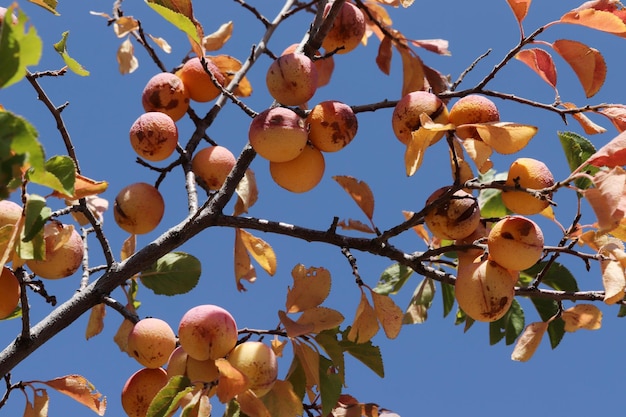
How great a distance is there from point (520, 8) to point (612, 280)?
70 cm

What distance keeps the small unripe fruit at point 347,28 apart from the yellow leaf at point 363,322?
2.42 feet

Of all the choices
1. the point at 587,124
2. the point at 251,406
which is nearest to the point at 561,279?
the point at 587,124

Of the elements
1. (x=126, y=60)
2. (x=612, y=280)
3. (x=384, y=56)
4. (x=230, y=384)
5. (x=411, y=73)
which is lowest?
(x=612, y=280)

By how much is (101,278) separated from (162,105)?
523 millimetres

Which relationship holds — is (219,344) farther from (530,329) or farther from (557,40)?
(557,40)

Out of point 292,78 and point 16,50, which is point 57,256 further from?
point 16,50

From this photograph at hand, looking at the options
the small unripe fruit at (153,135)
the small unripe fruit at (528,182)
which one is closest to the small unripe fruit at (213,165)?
the small unripe fruit at (153,135)

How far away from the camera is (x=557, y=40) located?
1.81 meters

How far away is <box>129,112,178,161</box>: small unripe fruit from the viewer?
195cm

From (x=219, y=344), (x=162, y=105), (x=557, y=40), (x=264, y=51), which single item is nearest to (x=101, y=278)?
(x=219, y=344)

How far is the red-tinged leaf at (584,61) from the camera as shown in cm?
179

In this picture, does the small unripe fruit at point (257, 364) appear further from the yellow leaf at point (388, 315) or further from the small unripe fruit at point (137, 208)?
the small unripe fruit at point (137, 208)

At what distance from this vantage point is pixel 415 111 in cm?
170

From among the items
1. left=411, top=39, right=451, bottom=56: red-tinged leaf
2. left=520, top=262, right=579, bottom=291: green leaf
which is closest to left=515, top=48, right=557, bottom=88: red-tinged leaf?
left=411, top=39, right=451, bottom=56: red-tinged leaf
